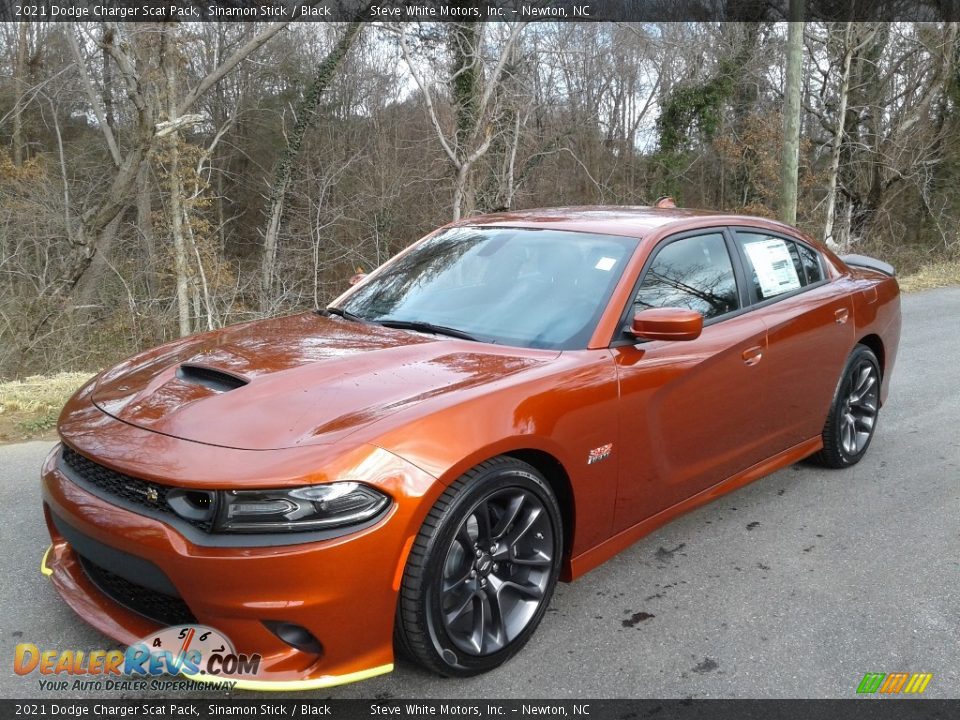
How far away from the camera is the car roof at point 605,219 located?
3.76m

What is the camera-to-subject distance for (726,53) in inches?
906

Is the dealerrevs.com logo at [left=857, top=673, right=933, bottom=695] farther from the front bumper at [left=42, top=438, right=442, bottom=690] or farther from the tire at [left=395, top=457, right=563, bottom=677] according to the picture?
the front bumper at [left=42, top=438, right=442, bottom=690]

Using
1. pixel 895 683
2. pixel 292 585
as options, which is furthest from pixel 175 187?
pixel 895 683

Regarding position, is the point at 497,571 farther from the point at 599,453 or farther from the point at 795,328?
the point at 795,328

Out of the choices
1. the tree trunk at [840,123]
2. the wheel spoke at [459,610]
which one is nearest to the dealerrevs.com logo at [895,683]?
the wheel spoke at [459,610]

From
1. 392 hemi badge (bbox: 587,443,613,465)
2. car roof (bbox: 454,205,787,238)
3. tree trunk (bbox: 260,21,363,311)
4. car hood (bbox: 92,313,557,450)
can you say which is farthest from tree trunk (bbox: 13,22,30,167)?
392 hemi badge (bbox: 587,443,613,465)

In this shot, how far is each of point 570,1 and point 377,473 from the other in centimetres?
1481

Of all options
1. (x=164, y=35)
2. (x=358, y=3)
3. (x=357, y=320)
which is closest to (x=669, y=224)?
(x=357, y=320)

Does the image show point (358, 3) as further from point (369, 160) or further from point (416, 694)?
point (416, 694)

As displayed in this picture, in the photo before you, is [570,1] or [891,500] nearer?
[891,500]

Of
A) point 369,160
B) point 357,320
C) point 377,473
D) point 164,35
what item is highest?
point 164,35

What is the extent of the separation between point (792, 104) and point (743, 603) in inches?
445

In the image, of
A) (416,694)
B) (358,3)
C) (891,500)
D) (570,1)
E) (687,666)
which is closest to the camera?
(416,694)

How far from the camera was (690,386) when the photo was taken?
11.3 ft
